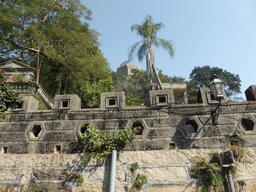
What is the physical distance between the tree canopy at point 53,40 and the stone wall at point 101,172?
4.24 meters

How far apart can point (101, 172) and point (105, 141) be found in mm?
684

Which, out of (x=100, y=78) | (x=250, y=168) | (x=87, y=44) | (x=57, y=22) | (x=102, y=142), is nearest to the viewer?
(x=250, y=168)

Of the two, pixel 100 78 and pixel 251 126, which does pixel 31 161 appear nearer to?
pixel 251 126

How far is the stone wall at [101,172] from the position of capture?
13.5 ft

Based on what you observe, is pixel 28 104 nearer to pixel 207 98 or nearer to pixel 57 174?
pixel 57 174

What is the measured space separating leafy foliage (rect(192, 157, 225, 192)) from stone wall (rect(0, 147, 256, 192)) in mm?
144

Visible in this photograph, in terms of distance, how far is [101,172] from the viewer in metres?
4.34

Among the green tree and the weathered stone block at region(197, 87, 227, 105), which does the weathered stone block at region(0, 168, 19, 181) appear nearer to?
the weathered stone block at region(197, 87, 227, 105)

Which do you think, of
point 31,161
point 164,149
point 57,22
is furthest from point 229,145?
point 57,22

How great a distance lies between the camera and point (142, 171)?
4.29 m

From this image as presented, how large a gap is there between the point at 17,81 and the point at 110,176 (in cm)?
466

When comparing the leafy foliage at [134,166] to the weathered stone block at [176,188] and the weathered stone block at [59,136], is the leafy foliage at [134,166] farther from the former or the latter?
the weathered stone block at [59,136]

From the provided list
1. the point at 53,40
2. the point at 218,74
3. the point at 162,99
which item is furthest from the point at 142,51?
the point at 218,74

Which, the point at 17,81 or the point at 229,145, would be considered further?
the point at 17,81
